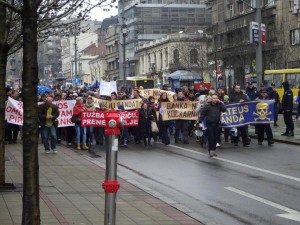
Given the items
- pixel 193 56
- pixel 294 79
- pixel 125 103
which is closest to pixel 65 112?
pixel 125 103

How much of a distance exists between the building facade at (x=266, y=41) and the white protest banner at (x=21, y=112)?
1063 inches

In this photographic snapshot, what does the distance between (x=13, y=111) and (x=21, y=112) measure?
0.90 feet

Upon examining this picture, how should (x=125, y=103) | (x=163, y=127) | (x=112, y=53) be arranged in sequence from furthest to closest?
(x=112, y=53)
(x=125, y=103)
(x=163, y=127)

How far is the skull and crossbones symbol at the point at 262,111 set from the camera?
19516 millimetres

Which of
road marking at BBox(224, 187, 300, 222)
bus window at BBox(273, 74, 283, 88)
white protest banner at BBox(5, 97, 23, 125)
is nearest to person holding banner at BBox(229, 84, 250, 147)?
white protest banner at BBox(5, 97, 23, 125)

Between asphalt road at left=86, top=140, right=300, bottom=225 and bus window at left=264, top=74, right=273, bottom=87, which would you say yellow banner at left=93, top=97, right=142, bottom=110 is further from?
bus window at left=264, top=74, right=273, bottom=87

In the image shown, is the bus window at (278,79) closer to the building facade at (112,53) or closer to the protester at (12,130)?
the protester at (12,130)

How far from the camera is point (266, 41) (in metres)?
53.1

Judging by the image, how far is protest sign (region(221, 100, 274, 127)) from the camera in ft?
64.0

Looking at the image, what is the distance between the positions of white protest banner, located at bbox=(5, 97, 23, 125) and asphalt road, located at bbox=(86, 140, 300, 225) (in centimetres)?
379

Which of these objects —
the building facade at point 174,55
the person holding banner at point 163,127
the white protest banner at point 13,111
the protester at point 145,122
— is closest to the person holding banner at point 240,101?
the person holding banner at point 163,127

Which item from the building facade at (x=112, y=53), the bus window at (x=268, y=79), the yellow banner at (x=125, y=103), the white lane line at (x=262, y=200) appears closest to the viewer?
the white lane line at (x=262, y=200)

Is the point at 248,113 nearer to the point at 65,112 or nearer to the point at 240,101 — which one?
the point at 240,101

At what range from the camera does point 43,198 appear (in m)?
9.66
